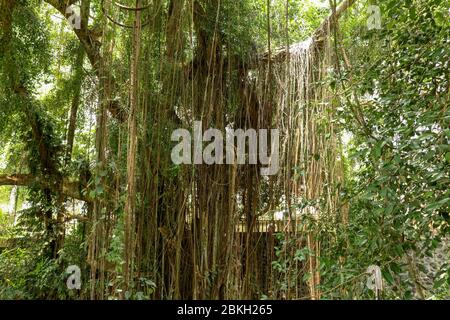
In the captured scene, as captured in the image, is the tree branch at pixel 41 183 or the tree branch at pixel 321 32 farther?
the tree branch at pixel 41 183

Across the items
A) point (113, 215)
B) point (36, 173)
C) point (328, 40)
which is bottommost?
point (113, 215)

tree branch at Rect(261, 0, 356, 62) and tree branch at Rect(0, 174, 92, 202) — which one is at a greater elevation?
tree branch at Rect(261, 0, 356, 62)

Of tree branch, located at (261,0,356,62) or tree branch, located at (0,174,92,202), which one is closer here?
tree branch, located at (261,0,356,62)

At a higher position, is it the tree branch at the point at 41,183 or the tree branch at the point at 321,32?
the tree branch at the point at 321,32

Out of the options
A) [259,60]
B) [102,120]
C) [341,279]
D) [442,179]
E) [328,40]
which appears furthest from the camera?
[259,60]

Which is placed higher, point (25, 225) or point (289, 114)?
point (289, 114)

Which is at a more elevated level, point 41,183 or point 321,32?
point 321,32

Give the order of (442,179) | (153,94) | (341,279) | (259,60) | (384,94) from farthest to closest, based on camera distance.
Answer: (259,60)
(153,94)
(384,94)
(341,279)
(442,179)

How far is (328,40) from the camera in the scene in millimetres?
2930

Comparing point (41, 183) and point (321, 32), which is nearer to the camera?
point (321, 32)

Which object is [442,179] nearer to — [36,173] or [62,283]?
[62,283]

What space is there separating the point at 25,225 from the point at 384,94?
3286 millimetres
